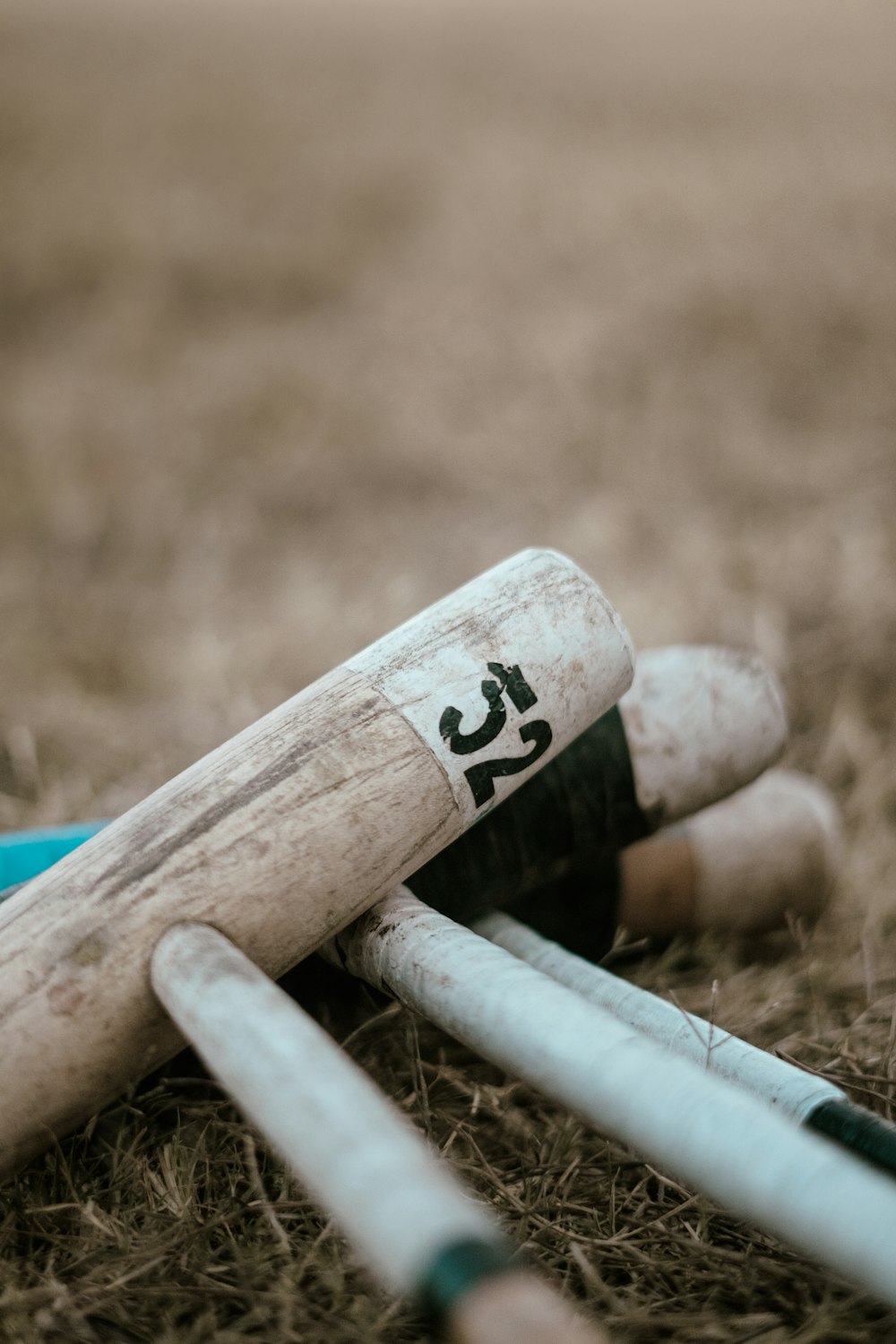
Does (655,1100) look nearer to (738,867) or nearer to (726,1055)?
(726,1055)

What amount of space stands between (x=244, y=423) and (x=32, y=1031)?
10.2 feet

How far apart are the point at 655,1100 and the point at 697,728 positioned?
0.61 meters

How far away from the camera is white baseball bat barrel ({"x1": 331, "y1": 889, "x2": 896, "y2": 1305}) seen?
30.7 inches

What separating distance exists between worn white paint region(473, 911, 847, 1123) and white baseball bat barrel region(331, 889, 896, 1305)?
0.29 feet

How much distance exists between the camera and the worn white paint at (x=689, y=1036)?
1.02 m

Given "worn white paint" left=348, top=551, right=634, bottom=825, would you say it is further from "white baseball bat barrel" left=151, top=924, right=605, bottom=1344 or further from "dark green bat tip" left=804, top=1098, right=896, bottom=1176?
"dark green bat tip" left=804, top=1098, right=896, bottom=1176

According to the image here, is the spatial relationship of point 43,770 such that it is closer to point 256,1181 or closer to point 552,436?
point 256,1181

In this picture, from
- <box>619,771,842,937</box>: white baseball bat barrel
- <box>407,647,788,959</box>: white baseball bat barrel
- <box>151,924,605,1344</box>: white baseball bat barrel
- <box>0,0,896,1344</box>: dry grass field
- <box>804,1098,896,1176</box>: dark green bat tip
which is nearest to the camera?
<box>151,924,605,1344</box>: white baseball bat barrel

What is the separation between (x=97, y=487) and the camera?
3.42 meters

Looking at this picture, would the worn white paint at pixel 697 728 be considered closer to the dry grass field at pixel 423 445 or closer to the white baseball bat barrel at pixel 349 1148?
the dry grass field at pixel 423 445

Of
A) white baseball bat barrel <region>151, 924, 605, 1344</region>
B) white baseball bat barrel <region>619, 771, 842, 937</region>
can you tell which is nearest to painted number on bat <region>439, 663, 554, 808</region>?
white baseball bat barrel <region>151, 924, 605, 1344</region>

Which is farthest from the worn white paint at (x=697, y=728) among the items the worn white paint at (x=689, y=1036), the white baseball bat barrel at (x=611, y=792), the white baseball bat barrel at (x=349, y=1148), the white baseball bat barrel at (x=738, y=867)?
the white baseball bat barrel at (x=349, y=1148)

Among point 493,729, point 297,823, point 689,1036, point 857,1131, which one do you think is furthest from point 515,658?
point 857,1131

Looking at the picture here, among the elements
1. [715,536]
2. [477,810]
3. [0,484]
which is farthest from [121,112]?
[477,810]
